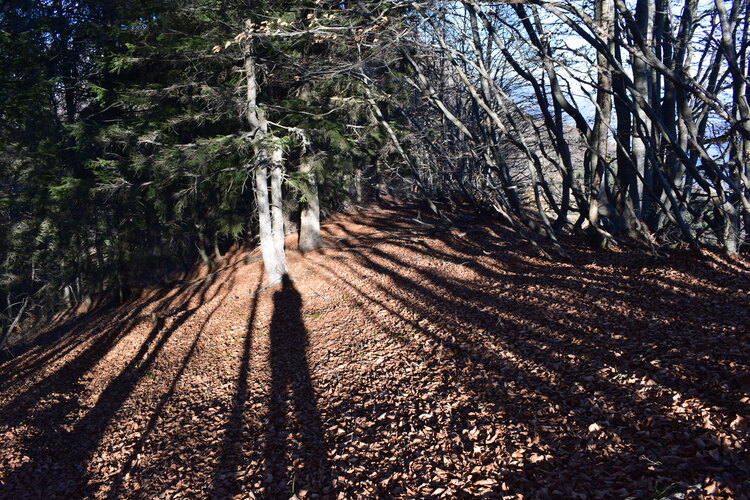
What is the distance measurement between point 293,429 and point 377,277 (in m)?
6.66

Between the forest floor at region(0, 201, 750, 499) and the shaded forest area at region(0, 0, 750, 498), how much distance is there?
35mm

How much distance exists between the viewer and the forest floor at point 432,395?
3.61 metres

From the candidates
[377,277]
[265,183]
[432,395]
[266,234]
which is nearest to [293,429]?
[432,395]

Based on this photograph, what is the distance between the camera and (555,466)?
3572 millimetres

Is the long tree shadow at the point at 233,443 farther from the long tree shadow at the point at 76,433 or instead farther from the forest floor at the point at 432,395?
the long tree shadow at the point at 76,433

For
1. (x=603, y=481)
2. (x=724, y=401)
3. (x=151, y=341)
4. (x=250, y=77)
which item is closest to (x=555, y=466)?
(x=603, y=481)

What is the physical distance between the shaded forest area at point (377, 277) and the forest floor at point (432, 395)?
35 millimetres

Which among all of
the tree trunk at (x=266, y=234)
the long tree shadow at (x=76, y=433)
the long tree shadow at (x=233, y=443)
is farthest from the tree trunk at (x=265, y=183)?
the long tree shadow at (x=233, y=443)

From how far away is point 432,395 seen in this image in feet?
17.0

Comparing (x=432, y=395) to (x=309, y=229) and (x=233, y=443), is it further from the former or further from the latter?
(x=309, y=229)

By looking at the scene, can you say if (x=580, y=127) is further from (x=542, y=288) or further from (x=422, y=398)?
(x=422, y=398)

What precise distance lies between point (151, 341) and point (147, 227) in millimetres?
8033

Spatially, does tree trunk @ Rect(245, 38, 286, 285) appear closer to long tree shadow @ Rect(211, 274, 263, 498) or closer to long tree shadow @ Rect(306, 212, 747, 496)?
long tree shadow @ Rect(306, 212, 747, 496)

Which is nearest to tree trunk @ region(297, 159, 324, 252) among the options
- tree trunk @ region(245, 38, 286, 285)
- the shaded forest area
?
the shaded forest area
